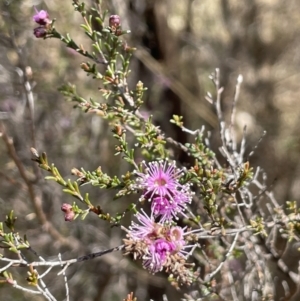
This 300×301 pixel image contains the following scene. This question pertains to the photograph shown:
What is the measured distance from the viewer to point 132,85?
10.4ft

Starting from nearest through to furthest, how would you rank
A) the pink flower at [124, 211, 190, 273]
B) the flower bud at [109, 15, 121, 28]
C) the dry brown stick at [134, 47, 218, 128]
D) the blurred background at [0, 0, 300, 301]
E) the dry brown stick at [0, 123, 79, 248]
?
1. the pink flower at [124, 211, 190, 273]
2. the flower bud at [109, 15, 121, 28]
3. the dry brown stick at [0, 123, 79, 248]
4. the blurred background at [0, 0, 300, 301]
5. the dry brown stick at [134, 47, 218, 128]

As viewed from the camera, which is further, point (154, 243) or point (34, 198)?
point (34, 198)

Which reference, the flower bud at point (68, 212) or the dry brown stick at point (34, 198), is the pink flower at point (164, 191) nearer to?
the flower bud at point (68, 212)

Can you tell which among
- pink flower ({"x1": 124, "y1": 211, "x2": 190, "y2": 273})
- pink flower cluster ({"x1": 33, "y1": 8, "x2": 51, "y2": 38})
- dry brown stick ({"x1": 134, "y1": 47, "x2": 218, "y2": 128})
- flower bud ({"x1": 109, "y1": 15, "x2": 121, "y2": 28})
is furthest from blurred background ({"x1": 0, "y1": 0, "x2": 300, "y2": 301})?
pink flower ({"x1": 124, "y1": 211, "x2": 190, "y2": 273})

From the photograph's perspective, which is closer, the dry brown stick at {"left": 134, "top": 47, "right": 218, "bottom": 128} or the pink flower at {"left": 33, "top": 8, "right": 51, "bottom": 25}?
the pink flower at {"left": 33, "top": 8, "right": 51, "bottom": 25}

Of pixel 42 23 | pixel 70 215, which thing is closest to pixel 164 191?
pixel 70 215

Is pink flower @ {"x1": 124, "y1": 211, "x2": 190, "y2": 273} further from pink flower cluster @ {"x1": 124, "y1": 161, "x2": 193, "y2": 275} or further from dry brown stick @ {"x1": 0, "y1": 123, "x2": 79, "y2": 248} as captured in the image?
dry brown stick @ {"x1": 0, "y1": 123, "x2": 79, "y2": 248}

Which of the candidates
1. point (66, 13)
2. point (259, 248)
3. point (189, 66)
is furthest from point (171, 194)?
point (189, 66)

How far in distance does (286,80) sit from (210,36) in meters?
0.84

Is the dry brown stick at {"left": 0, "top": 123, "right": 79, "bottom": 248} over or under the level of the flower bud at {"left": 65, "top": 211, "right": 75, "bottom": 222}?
over

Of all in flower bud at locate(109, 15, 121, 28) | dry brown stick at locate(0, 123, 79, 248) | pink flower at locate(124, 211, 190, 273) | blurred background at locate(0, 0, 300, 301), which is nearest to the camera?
pink flower at locate(124, 211, 190, 273)

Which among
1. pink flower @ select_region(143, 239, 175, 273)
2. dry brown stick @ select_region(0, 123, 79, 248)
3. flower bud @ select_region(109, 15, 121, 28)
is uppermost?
flower bud @ select_region(109, 15, 121, 28)

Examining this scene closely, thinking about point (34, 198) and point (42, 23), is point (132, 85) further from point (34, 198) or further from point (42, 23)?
point (42, 23)

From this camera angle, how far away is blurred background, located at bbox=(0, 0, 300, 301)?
9.07 feet
